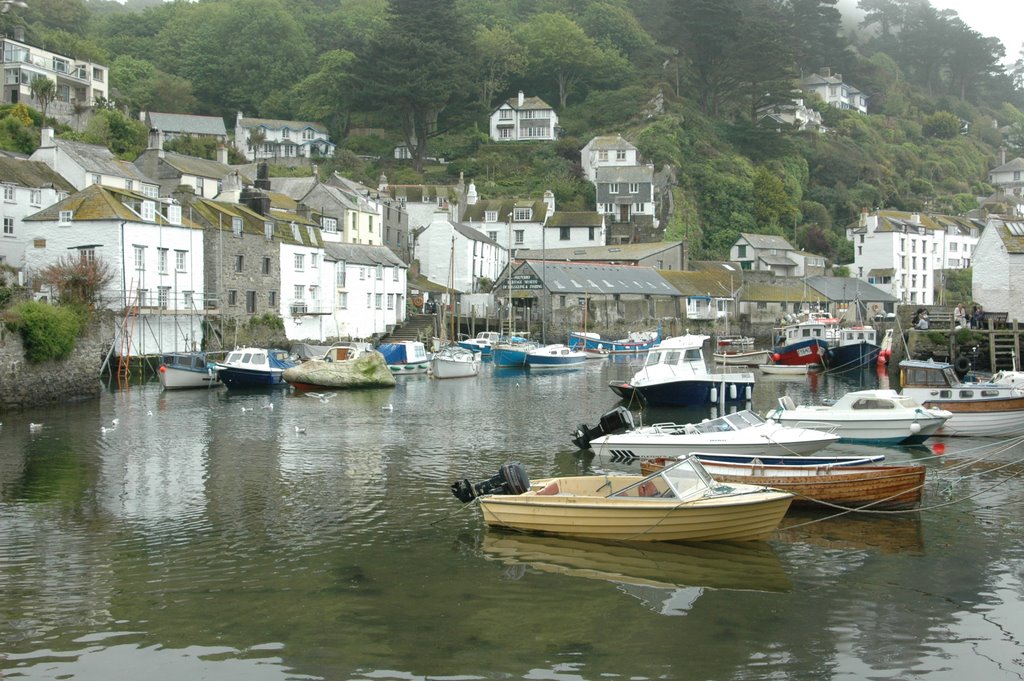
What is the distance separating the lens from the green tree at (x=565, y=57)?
12494 cm

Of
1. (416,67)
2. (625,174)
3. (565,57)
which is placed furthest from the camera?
(565,57)

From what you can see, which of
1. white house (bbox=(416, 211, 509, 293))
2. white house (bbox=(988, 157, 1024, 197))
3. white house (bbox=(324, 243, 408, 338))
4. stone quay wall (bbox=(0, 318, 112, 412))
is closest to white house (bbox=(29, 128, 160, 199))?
white house (bbox=(324, 243, 408, 338))

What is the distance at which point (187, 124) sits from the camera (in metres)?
106

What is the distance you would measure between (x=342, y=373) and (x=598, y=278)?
4067 cm

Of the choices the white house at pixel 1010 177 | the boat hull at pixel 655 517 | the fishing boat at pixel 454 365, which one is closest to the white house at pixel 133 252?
the fishing boat at pixel 454 365

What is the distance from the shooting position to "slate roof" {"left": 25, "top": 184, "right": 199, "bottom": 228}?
1982 inches

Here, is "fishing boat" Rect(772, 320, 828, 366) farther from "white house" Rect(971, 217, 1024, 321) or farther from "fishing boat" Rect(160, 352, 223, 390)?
"fishing boat" Rect(160, 352, 223, 390)

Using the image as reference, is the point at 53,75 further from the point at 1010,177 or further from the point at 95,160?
the point at 1010,177

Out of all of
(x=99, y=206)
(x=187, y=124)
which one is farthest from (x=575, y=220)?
(x=99, y=206)

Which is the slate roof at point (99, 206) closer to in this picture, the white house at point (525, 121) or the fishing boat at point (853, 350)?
the fishing boat at point (853, 350)

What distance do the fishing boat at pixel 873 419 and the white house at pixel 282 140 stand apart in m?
90.1

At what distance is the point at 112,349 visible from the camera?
50.2 meters

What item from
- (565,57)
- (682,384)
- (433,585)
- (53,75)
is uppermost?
(565,57)

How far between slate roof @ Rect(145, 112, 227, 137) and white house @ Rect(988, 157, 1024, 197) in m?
111
